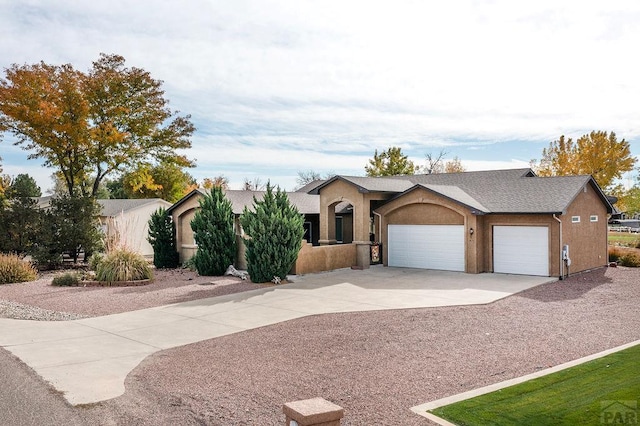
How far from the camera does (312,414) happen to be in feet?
16.0

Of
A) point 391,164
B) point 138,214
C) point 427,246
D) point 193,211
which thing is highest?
point 391,164

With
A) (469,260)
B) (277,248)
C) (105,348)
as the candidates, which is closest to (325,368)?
(105,348)

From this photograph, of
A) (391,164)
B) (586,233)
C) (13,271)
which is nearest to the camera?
(13,271)

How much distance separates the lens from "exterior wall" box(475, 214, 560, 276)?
18.7 metres

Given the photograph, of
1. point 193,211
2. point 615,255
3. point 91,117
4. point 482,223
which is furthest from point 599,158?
point 91,117

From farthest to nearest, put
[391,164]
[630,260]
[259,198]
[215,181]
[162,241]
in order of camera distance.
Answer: [215,181]
[391,164]
[259,198]
[162,241]
[630,260]

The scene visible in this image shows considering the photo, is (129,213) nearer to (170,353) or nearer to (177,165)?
(177,165)

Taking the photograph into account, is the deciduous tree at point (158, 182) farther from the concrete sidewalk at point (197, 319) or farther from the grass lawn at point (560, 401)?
the grass lawn at point (560, 401)

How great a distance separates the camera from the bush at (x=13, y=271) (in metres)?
19.0

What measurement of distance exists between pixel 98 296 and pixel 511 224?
588 inches

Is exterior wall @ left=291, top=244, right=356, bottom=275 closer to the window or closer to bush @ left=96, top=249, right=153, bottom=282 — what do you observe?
bush @ left=96, top=249, right=153, bottom=282

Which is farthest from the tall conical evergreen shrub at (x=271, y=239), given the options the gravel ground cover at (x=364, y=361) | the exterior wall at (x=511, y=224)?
the exterior wall at (x=511, y=224)

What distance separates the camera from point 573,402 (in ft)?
21.2

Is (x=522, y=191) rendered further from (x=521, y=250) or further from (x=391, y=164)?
(x=391, y=164)
